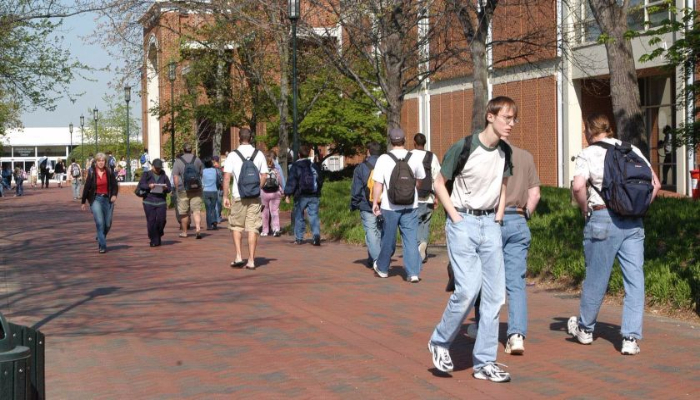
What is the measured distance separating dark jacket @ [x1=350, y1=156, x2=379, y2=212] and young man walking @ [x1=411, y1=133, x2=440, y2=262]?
2.42 ft

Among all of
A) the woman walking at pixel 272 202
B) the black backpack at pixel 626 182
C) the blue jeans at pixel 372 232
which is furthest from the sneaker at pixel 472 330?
the woman walking at pixel 272 202

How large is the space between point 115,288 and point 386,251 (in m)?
3.37

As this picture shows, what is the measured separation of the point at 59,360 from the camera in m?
8.03

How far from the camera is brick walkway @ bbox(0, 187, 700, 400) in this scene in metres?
6.97

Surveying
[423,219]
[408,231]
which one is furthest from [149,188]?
[408,231]

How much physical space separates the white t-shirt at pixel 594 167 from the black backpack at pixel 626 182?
6cm

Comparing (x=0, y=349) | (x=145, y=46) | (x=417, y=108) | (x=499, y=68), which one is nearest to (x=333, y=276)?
(x=0, y=349)

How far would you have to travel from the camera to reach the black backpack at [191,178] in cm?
2055

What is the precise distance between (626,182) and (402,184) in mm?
4981

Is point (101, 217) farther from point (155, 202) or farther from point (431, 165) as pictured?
point (431, 165)

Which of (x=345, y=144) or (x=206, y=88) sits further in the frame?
Result: (x=345, y=144)

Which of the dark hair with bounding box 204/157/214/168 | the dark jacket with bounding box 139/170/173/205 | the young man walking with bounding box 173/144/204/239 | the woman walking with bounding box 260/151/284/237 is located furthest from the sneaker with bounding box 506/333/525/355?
Result: the dark hair with bounding box 204/157/214/168

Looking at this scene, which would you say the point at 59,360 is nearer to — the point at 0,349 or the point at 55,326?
the point at 55,326

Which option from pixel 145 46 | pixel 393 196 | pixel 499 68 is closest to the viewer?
pixel 393 196
